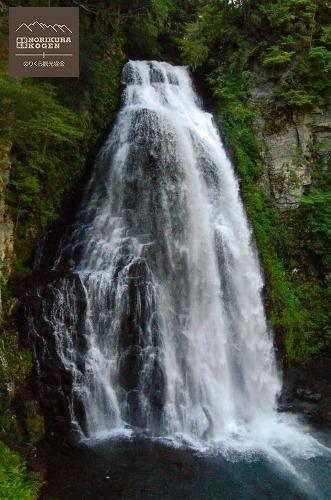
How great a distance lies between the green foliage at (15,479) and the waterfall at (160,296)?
5.94 ft

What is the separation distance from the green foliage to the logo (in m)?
7.51

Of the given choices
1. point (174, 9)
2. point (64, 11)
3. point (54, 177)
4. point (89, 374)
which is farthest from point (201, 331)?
point (174, 9)

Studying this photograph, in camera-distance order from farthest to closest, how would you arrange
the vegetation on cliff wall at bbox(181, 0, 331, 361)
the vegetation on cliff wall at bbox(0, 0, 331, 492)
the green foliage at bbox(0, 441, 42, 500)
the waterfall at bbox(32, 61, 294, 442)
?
the vegetation on cliff wall at bbox(181, 0, 331, 361) < the vegetation on cliff wall at bbox(0, 0, 331, 492) < the waterfall at bbox(32, 61, 294, 442) < the green foliage at bbox(0, 441, 42, 500)

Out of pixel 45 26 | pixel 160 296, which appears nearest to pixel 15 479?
pixel 160 296

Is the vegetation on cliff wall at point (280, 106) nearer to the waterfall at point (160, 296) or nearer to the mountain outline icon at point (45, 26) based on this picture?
the waterfall at point (160, 296)

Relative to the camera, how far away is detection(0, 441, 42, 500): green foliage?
6156mm

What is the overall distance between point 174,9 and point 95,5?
743 cm

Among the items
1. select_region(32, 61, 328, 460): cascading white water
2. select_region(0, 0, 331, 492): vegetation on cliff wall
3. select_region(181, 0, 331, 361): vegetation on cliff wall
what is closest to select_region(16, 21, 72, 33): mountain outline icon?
select_region(0, 0, 331, 492): vegetation on cliff wall

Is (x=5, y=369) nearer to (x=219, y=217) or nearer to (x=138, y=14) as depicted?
(x=219, y=217)

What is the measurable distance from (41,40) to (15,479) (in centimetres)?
862

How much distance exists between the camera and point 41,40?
29.8ft

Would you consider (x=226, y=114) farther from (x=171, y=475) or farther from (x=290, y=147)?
(x=171, y=475)

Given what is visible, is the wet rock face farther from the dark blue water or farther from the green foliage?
the green foliage

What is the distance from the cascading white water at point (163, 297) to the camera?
9250 mm
